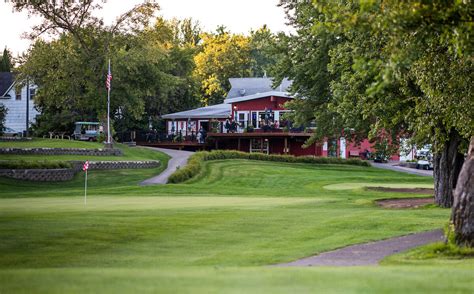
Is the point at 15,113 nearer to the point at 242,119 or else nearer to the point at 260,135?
the point at 242,119

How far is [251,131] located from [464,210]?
192 feet

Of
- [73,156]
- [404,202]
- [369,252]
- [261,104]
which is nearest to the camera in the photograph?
[369,252]

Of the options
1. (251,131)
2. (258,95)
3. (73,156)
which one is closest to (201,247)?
(73,156)

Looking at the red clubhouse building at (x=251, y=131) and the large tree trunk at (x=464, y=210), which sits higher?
the red clubhouse building at (x=251, y=131)

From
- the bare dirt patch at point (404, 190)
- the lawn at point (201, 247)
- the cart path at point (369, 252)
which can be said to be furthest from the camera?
the bare dirt patch at point (404, 190)

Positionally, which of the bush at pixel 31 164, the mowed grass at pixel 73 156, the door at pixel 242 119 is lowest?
the bush at pixel 31 164

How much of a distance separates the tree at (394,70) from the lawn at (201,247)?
9.26 feet

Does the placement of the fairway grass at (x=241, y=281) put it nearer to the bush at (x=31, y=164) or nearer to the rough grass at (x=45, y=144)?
the bush at (x=31, y=164)

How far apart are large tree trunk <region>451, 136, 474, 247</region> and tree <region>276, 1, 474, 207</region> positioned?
8.39 ft

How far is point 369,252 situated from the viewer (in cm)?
1873

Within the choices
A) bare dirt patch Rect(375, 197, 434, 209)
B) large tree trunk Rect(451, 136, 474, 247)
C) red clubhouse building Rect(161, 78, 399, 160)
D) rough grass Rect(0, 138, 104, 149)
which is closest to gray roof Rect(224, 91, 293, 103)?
red clubhouse building Rect(161, 78, 399, 160)

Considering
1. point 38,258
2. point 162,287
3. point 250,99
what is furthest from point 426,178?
point 162,287

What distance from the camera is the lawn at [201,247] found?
12.3 metres

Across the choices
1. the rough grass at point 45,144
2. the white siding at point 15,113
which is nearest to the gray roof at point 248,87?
the white siding at point 15,113
